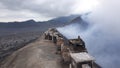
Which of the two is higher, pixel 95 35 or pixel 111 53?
pixel 95 35

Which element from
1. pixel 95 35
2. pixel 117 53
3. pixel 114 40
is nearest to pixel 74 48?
pixel 117 53

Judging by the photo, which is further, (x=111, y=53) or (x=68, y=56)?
(x=111, y=53)

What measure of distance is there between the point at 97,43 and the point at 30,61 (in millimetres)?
42742

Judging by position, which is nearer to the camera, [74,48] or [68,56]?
[68,56]

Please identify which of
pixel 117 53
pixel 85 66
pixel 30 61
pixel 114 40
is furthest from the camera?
pixel 114 40

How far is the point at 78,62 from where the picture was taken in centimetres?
3100

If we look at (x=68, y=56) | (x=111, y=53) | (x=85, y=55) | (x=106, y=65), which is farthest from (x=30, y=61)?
(x=111, y=53)

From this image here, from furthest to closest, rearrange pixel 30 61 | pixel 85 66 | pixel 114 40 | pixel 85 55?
pixel 114 40 < pixel 30 61 < pixel 85 55 < pixel 85 66

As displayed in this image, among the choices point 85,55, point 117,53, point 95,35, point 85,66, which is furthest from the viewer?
point 95,35

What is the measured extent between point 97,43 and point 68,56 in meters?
46.1

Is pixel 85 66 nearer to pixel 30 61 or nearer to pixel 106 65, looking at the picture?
pixel 30 61

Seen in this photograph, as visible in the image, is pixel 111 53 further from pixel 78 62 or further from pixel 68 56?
pixel 78 62

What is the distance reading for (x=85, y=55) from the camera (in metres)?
33.2

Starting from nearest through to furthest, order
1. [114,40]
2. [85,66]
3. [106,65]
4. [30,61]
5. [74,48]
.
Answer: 1. [85,66]
2. [30,61]
3. [74,48]
4. [106,65]
5. [114,40]
